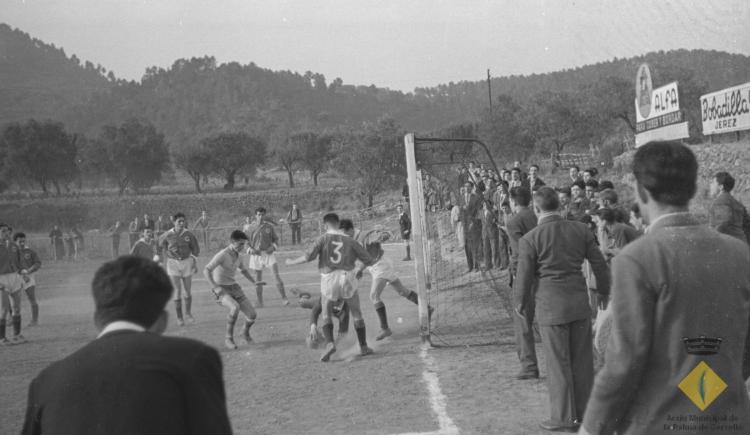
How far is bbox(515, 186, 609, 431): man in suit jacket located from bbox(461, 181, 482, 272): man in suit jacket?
7.68 metres

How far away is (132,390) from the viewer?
2066 mm

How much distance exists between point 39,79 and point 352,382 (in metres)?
152

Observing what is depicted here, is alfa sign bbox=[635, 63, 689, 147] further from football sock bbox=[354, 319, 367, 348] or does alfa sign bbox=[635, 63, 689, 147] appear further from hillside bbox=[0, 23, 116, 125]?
hillside bbox=[0, 23, 116, 125]

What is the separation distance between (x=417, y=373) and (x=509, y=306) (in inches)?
140

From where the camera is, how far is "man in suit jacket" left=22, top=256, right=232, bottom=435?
2.07 metres

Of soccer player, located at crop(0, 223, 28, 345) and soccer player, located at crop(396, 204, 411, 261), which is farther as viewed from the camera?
soccer player, located at crop(396, 204, 411, 261)

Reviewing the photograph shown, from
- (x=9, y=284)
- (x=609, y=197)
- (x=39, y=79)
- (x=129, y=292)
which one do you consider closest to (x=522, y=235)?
(x=609, y=197)

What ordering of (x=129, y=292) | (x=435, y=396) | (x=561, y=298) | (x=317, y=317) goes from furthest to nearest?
(x=317, y=317) < (x=435, y=396) < (x=561, y=298) < (x=129, y=292)

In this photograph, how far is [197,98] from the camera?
470 ft

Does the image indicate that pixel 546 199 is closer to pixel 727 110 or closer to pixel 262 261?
pixel 262 261

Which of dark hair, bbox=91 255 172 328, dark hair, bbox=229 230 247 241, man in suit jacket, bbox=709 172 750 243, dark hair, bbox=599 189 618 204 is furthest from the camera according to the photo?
dark hair, bbox=229 230 247 241

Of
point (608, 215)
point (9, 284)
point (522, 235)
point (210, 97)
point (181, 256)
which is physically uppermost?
point (210, 97)

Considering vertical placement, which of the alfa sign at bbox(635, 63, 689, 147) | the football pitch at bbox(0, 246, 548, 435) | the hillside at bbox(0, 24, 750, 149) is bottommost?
the football pitch at bbox(0, 246, 548, 435)

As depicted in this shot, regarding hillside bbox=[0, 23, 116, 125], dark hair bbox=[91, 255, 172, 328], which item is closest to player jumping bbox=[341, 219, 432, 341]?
dark hair bbox=[91, 255, 172, 328]
